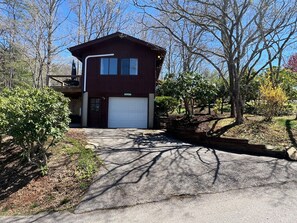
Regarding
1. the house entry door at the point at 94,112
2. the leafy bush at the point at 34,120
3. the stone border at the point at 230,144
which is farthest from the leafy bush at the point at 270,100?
the house entry door at the point at 94,112

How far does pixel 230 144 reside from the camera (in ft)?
28.3

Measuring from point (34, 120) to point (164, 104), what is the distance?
31.6 feet

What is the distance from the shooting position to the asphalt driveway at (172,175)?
550 centimetres

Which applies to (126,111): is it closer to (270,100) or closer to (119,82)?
(119,82)

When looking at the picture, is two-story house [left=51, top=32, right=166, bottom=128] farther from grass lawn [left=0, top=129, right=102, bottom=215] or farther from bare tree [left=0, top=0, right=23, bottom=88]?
grass lawn [left=0, top=129, right=102, bottom=215]

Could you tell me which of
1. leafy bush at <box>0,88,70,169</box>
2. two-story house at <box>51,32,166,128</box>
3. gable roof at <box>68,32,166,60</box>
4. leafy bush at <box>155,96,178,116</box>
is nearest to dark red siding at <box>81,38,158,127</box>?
two-story house at <box>51,32,166,128</box>

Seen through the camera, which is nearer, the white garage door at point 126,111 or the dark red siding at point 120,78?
the dark red siding at point 120,78


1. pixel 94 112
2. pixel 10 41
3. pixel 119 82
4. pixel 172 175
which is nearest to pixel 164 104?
pixel 119 82

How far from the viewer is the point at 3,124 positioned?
6762mm

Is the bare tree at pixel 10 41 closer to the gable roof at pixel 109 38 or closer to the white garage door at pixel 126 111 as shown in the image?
the gable roof at pixel 109 38

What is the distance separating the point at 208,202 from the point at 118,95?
11.3 meters

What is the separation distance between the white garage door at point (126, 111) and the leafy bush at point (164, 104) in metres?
0.75

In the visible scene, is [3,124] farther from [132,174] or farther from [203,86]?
[203,86]

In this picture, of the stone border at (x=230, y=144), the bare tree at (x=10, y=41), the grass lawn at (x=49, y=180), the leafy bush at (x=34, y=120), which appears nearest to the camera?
the grass lawn at (x=49, y=180)
